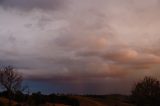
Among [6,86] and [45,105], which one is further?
[45,105]

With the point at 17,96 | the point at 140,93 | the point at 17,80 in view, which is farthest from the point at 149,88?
the point at 17,96

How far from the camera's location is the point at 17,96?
15425cm

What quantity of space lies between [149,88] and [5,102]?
1889 inches

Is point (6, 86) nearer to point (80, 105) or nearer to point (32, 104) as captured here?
point (32, 104)

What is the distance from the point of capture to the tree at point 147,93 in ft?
396

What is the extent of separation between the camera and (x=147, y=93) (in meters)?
124

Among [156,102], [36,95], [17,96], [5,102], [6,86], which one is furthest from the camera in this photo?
[36,95]

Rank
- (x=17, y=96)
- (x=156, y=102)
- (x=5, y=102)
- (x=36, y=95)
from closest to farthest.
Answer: (x=156, y=102), (x=5, y=102), (x=17, y=96), (x=36, y=95)

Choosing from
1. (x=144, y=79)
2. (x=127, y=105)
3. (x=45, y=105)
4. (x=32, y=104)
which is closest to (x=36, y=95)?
(x=45, y=105)

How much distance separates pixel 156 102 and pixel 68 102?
62730 millimetres

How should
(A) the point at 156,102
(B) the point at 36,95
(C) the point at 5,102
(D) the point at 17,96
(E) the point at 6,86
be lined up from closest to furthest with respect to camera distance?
(A) the point at 156,102
(E) the point at 6,86
(C) the point at 5,102
(D) the point at 17,96
(B) the point at 36,95

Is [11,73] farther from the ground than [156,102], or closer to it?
farther from the ground

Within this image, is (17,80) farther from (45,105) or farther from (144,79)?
(144,79)

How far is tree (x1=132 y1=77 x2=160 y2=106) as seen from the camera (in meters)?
121
